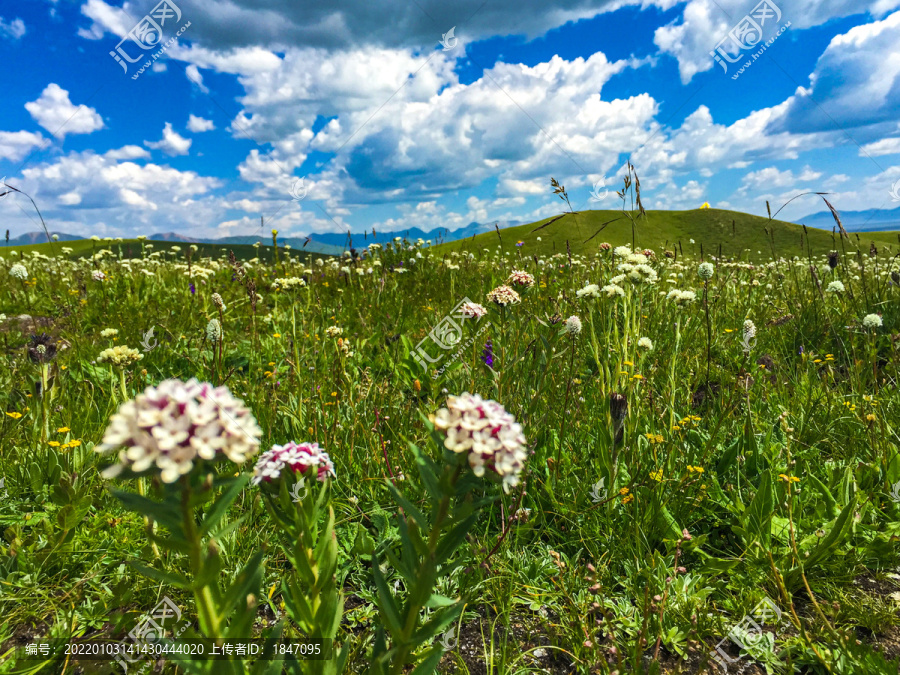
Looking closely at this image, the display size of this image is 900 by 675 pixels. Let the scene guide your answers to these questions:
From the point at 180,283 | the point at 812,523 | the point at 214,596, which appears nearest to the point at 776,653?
the point at 812,523

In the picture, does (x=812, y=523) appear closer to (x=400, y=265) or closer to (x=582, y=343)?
(x=582, y=343)

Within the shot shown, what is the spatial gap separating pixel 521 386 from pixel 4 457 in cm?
303

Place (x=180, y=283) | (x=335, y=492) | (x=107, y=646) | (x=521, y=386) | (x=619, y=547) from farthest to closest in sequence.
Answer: (x=180, y=283)
(x=521, y=386)
(x=335, y=492)
(x=619, y=547)
(x=107, y=646)

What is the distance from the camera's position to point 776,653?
167 cm

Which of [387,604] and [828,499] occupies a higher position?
[387,604]
